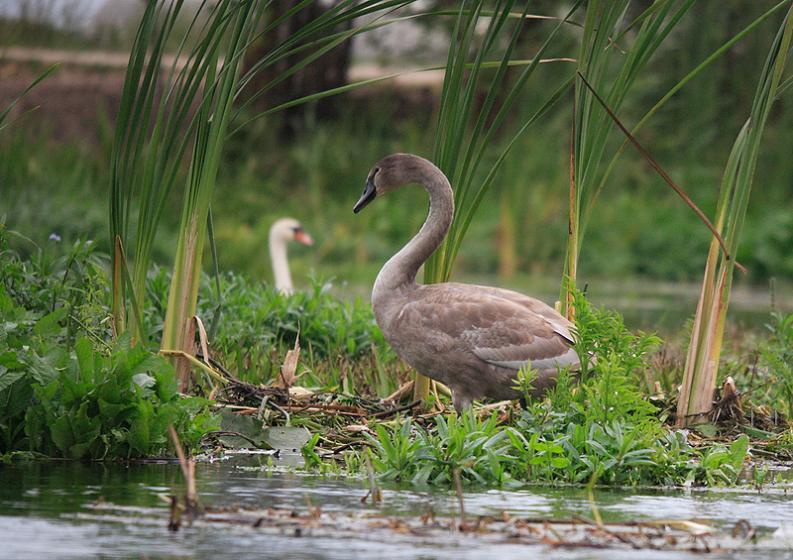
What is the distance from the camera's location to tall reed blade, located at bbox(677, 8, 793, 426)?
657 centimetres

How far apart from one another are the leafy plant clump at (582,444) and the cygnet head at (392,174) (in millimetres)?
1457

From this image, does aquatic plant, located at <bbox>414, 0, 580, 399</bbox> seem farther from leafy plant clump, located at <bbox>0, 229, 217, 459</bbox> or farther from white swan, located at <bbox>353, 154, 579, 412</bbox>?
leafy plant clump, located at <bbox>0, 229, 217, 459</bbox>

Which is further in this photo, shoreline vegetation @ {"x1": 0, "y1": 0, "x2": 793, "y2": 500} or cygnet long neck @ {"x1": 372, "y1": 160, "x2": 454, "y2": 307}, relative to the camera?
cygnet long neck @ {"x1": 372, "y1": 160, "x2": 454, "y2": 307}

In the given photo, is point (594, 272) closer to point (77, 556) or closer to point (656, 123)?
point (656, 123)

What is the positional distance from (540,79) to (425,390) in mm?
10916

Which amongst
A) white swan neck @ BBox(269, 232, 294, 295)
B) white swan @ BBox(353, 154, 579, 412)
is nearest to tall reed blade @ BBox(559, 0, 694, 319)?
white swan @ BBox(353, 154, 579, 412)

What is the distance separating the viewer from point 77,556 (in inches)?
157

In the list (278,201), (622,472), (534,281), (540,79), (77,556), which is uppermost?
(540,79)

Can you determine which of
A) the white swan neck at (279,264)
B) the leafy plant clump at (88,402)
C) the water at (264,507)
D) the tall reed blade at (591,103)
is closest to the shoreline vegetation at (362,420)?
the leafy plant clump at (88,402)

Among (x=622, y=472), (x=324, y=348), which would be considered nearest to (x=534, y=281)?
(x=324, y=348)

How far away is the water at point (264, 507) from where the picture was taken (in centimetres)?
415

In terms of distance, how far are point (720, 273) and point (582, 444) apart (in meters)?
1.49

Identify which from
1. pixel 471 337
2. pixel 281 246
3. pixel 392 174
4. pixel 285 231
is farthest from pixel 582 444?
pixel 285 231

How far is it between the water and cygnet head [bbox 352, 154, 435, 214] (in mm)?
1926
